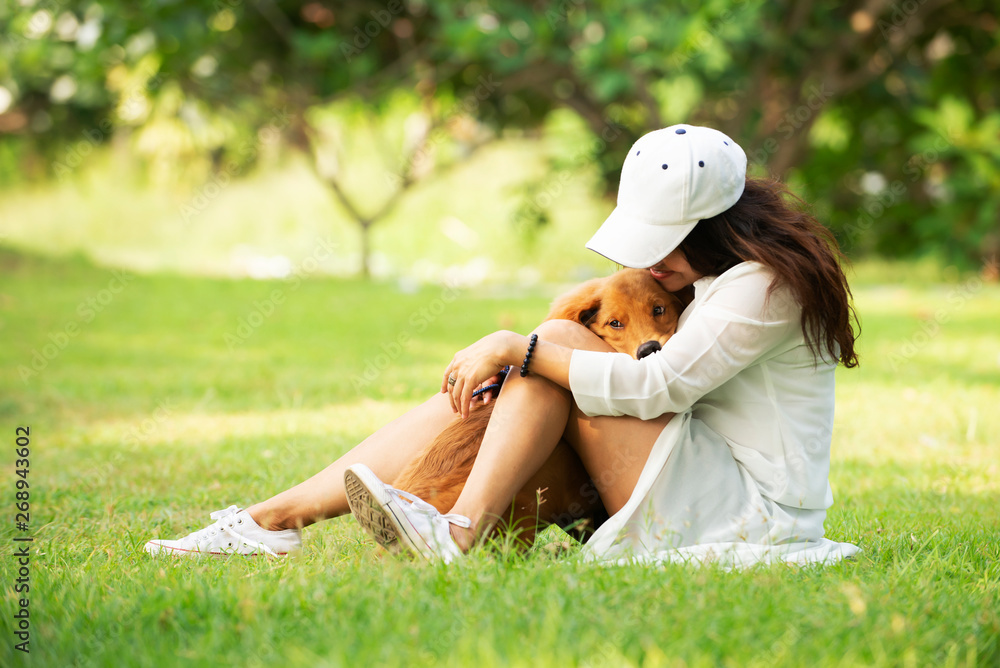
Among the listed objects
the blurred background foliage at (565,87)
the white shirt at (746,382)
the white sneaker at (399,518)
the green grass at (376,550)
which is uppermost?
the blurred background foliage at (565,87)

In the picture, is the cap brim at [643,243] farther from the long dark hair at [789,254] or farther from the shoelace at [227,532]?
the shoelace at [227,532]

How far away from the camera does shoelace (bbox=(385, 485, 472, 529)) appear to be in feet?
7.60

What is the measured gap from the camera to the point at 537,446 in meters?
2.42

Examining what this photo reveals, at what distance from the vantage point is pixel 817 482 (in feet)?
8.17

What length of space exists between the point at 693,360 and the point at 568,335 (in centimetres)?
38

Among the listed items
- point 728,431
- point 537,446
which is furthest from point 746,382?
point 537,446

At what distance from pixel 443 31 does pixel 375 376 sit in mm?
5161

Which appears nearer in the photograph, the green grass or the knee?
the green grass

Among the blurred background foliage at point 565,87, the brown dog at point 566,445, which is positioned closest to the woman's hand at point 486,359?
the brown dog at point 566,445

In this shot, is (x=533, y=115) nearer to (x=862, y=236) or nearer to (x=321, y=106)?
(x=321, y=106)

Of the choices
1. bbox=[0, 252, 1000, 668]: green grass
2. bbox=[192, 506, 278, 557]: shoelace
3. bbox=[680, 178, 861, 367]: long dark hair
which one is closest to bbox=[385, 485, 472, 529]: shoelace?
bbox=[0, 252, 1000, 668]: green grass

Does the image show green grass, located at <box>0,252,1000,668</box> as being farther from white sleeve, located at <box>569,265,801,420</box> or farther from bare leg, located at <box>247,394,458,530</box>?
white sleeve, located at <box>569,265,801,420</box>

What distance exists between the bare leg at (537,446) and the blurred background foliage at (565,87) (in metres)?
7.10

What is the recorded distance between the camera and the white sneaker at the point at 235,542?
Answer: 2.76m
